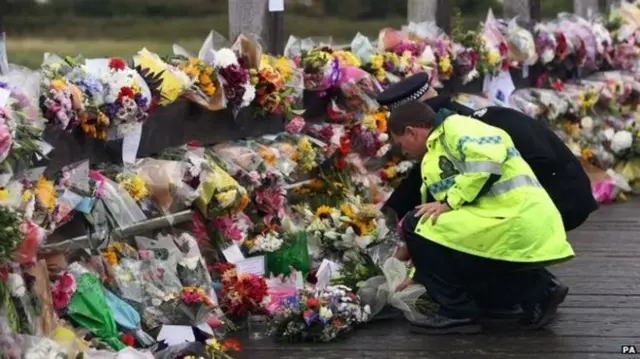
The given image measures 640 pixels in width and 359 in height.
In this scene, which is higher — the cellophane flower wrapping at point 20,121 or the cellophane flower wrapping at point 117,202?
the cellophane flower wrapping at point 20,121

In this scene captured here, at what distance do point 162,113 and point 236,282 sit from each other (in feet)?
3.13

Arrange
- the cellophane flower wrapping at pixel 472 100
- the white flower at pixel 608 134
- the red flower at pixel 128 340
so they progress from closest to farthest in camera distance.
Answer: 1. the red flower at pixel 128 340
2. the cellophane flower wrapping at pixel 472 100
3. the white flower at pixel 608 134

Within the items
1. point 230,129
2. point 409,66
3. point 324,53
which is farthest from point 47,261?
point 409,66

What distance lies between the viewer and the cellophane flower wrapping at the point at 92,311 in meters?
5.41

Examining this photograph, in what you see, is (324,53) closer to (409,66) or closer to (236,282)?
(409,66)

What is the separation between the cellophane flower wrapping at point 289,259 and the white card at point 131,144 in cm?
102

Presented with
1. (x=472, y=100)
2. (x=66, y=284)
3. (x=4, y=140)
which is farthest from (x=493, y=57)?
(x=4, y=140)

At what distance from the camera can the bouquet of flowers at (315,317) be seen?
6.04 metres

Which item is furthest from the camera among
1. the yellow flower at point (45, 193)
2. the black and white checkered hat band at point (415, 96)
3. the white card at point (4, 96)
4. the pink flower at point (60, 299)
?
the black and white checkered hat band at point (415, 96)

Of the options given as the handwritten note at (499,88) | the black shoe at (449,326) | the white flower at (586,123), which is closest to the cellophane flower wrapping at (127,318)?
the black shoe at (449,326)

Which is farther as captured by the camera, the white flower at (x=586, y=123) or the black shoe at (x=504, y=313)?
the white flower at (x=586, y=123)

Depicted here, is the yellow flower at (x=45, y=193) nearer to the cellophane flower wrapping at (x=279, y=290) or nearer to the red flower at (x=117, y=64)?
the red flower at (x=117, y=64)

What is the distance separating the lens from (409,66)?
8.44 m

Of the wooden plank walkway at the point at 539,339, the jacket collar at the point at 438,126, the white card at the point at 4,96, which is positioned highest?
the white card at the point at 4,96
